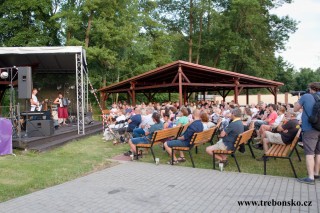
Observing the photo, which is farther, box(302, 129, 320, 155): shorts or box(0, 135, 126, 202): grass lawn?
box(0, 135, 126, 202): grass lawn

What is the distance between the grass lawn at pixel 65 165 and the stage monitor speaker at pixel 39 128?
0.85 m

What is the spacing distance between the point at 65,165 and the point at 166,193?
314 centimetres

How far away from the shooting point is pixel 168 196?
496cm

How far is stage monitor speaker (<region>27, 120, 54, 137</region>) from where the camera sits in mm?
9859

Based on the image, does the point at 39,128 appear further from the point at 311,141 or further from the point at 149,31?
the point at 149,31

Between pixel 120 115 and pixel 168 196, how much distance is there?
6.65 meters

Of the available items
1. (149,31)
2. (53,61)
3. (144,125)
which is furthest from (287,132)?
(149,31)

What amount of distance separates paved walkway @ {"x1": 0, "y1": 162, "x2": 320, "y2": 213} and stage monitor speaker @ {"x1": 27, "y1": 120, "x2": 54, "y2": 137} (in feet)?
13.8

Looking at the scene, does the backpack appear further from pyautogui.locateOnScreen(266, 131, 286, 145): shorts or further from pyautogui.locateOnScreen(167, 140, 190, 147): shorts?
pyautogui.locateOnScreen(167, 140, 190, 147): shorts

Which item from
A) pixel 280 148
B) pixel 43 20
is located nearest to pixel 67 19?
pixel 43 20

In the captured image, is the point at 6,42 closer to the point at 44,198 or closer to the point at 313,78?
the point at 44,198

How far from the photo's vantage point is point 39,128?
9.95 m

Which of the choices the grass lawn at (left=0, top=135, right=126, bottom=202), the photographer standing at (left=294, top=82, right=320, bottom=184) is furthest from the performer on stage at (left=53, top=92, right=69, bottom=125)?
the photographer standing at (left=294, top=82, right=320, bottom=184)

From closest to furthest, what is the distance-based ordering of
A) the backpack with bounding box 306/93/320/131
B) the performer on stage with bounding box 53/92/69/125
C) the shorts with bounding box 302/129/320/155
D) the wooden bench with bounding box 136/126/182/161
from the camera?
1. the backpack with bounding box 306/93/320/131
2. the shorts with bounding box 302/129/320/155
3. the wooden bench with bounding box 136/126/182/161
4. the performer on stage with bounding box 53/92/69/125
